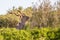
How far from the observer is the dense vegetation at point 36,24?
11953 millimetres

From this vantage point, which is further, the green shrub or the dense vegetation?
the green shrub

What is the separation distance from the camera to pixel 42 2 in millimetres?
22953

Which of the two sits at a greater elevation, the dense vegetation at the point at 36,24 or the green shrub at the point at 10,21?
the dense vegetation at the point at 36,24

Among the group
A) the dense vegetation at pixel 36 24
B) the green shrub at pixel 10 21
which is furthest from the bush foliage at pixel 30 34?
the green shrub at pixel 10 21

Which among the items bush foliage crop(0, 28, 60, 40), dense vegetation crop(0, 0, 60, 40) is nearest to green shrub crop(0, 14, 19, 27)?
dense vegetation crop(0, 0, 60, 40)

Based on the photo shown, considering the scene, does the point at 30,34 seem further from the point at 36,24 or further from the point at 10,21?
the point at 10,21

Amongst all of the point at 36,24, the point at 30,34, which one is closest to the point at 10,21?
the point at 36,24

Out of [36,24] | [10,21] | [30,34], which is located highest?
[30,34]

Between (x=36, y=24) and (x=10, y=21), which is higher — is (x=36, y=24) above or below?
above

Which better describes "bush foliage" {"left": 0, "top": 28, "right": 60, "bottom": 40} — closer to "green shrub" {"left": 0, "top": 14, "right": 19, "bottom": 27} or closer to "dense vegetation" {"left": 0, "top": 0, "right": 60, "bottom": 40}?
"dense vegetation" {"left": 0, "top": 0, "right": 60, "bottom": 40}

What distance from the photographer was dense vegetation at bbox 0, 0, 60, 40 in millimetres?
11953

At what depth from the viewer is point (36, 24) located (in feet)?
74.0

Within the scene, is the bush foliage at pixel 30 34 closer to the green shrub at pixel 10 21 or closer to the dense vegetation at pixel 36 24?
the dense vegetation at pixel 36 24

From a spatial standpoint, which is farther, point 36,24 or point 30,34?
point 36,24
